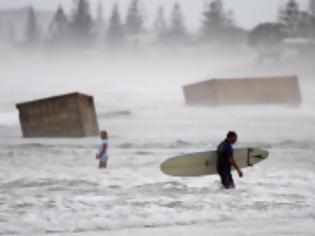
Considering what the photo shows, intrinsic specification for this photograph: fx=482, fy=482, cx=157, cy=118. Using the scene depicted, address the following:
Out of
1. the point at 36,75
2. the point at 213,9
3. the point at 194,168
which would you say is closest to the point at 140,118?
the point at 194,168

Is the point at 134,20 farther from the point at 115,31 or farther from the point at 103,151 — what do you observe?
the point at 103,151

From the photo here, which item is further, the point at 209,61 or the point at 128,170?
the point at 209,61

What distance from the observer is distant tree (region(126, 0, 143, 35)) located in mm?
103938

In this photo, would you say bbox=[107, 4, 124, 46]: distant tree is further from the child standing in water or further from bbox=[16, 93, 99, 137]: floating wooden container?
the child standing in water

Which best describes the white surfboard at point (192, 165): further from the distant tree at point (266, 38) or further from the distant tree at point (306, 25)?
the distant tree at point (306, 25)

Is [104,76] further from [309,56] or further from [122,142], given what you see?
[122,142]

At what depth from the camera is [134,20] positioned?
10512 cm

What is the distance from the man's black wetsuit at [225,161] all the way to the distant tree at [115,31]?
84.1 metres

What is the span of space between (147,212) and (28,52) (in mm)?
98673

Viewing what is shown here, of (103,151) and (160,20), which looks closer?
(103,151)

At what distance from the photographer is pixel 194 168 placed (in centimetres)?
844

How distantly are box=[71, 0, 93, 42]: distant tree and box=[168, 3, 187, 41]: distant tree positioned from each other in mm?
15758

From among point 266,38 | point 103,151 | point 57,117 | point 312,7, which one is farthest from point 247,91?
point 312,7

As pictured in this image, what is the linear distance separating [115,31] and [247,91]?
6653 cm
